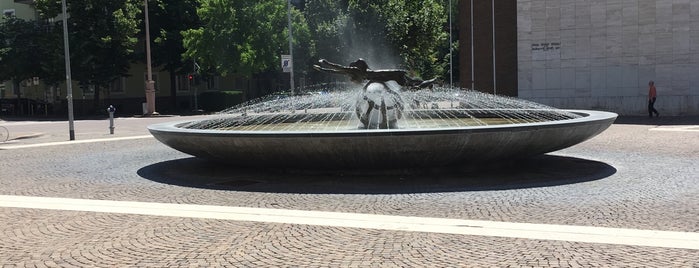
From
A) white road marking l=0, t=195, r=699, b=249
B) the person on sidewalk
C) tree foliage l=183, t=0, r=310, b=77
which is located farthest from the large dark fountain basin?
tree foliage l=183, t=0, r=310, b=77

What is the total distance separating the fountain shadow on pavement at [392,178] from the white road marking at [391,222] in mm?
1536

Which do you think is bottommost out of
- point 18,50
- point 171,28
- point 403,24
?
point 18,50

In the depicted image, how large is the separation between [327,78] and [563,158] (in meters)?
44.3

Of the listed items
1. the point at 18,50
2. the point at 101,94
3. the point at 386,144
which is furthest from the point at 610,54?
the point at 18,50

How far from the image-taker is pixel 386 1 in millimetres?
48375

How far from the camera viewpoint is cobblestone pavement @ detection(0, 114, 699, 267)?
5.71 m

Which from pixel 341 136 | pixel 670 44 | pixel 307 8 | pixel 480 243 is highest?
pixel 307 8

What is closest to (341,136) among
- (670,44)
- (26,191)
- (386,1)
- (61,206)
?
(61,206)

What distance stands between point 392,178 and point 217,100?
1699 inches

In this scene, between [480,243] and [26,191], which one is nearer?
[480,243]

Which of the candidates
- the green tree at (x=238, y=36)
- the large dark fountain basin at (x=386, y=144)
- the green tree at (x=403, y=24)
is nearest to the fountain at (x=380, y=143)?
the large dark fountain basin at (x=386, y=144)

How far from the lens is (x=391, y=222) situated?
7086 millimetres

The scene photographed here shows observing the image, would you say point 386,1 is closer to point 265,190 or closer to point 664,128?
point 664,128

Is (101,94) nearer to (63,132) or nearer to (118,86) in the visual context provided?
(118,86)
